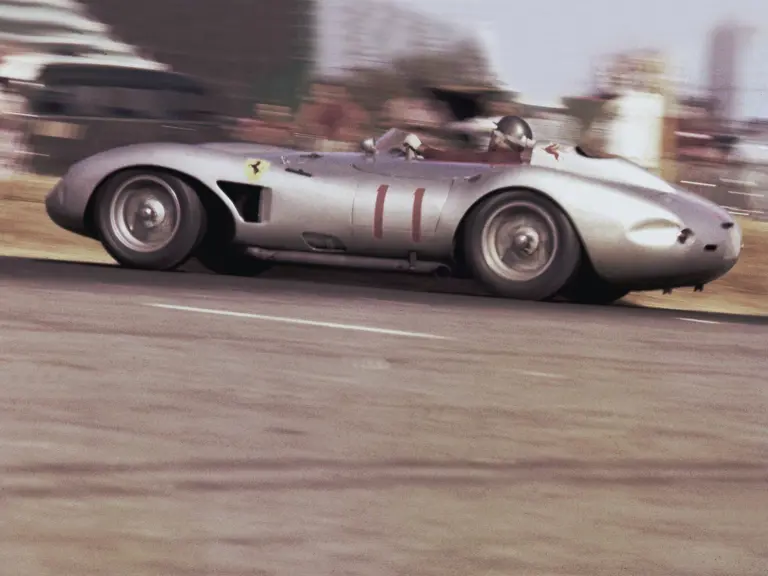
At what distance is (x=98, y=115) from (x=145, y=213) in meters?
4.09

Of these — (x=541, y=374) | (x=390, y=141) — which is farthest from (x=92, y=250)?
(x=541, y=374)

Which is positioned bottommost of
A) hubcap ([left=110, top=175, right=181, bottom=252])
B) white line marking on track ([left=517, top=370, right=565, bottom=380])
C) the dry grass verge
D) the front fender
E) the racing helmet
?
the dry grass verge

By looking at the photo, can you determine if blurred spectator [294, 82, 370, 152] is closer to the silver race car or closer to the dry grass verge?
the dry grass verge

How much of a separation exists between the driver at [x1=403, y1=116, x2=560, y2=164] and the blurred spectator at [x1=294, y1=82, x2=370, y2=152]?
2.92 m

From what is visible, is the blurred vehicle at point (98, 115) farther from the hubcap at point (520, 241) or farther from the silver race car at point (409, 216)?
the hubcap at point (520, 241)

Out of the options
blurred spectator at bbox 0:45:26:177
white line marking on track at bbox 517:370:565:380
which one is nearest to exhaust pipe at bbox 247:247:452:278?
white line marking on track at bbox 517:370:565:380

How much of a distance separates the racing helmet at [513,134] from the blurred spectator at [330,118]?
289cm

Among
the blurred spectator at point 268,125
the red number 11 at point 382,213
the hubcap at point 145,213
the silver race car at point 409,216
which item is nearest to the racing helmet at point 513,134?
the silver race car at point 409,216

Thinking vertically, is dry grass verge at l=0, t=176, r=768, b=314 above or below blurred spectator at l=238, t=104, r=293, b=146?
below

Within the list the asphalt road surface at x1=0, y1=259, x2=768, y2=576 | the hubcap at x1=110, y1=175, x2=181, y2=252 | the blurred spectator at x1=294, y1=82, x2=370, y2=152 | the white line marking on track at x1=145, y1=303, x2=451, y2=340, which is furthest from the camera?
the blurred spectator at x1=294, y1=82, x2=370, y2=152

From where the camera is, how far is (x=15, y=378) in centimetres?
468

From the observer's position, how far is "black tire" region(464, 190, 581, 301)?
8461 mm

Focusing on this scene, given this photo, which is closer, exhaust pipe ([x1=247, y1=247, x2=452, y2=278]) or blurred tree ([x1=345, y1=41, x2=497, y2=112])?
exhaust pipe ([x1=247, y1=247, x2=452, y2=278])

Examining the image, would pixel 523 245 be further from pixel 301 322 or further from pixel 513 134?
pixel 301 322
